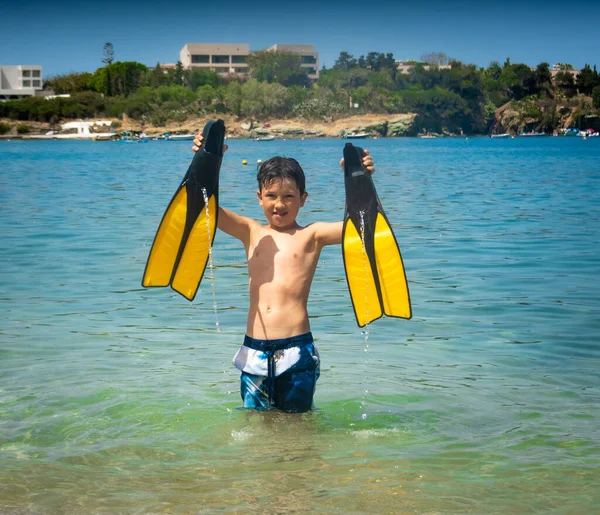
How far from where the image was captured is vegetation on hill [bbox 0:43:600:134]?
12538cm

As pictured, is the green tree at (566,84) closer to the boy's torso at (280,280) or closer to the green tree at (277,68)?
the green tree at (277,68)

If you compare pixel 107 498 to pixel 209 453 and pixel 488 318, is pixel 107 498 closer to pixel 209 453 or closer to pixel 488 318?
pixel 209 453

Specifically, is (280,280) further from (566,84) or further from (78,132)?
(566,84)

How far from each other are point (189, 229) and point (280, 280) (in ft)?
2.42

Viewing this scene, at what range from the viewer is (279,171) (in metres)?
4.11

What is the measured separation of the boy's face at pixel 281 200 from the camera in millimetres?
4145

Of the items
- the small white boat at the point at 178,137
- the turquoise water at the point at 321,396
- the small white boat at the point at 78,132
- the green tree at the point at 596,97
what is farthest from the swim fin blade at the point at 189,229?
the green tree at the point at 596,97

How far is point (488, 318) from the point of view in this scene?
740cm

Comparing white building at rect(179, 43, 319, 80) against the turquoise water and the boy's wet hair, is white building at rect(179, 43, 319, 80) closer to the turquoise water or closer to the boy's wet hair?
the turquoise water

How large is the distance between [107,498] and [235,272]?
6.43 metres

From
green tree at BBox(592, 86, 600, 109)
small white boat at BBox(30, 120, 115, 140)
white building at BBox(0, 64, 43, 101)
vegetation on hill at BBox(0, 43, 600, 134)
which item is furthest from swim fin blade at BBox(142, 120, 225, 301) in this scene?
white building at BBox(0, 64, 43, 101)

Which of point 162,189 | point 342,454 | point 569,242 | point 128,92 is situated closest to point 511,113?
point 128,92

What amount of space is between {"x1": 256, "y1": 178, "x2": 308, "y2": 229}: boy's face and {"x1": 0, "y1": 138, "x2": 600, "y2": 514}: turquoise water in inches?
41.1

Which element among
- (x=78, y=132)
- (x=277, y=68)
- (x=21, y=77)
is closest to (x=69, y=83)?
(x=21, y=77)
